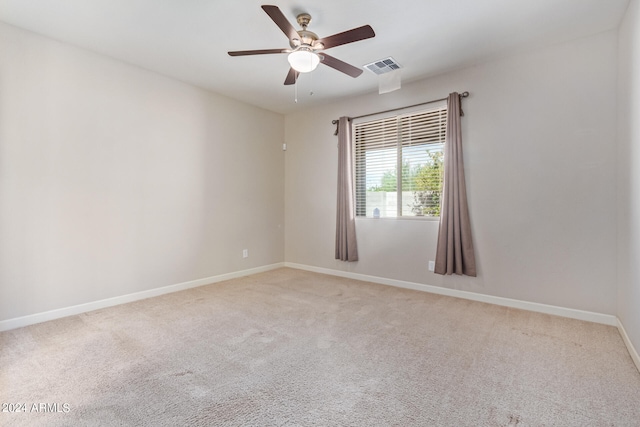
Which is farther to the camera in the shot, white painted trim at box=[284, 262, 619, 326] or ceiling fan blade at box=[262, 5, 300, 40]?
white painted trim at box=[284, 262, 619, 326]

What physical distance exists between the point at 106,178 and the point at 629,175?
498 centimetres

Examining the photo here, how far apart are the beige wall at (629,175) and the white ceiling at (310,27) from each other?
14.6 inches

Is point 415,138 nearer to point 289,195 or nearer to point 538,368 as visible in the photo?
point 289,195

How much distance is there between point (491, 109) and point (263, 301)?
3.49m

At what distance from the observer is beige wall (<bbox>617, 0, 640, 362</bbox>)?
7.11ft

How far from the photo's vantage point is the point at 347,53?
3.25m

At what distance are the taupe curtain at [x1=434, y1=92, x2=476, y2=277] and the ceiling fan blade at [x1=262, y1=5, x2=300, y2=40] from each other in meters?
2.21

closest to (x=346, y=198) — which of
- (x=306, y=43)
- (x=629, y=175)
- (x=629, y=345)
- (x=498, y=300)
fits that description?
→ (x=498, y=300)

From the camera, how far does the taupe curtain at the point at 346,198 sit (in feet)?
15.1

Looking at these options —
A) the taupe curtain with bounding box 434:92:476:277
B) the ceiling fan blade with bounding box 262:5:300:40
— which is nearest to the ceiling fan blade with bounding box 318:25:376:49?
the ceiling fan blade with bounding box 262:5:300:40

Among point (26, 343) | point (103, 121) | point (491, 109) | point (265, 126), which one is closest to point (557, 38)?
point (491, 109)

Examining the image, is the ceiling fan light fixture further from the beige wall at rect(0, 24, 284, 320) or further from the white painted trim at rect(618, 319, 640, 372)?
the white painted trim at rect(618, 319, 640, 372)

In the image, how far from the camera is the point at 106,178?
3.34m

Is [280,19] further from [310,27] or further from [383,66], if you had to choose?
[383,66]
